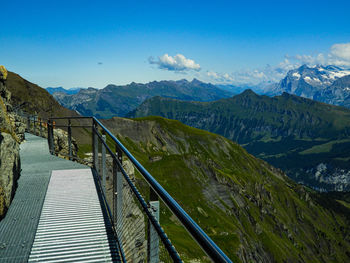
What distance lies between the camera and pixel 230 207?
325 feet

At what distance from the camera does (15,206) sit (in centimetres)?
716

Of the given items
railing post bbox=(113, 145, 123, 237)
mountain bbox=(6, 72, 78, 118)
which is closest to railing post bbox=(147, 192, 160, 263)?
railing post bbox=(113, 145, 123, 237)

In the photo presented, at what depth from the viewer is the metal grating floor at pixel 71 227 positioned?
5.09 meters

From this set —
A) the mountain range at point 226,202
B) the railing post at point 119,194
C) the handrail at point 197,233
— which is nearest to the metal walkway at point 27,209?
the railing post at point 119,194

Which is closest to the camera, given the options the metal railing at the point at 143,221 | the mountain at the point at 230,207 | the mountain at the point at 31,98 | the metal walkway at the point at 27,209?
the metal railing at the point at 143,221

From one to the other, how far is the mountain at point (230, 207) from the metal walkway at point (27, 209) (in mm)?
13006

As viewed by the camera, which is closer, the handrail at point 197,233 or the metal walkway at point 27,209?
the handrail at point 197,233

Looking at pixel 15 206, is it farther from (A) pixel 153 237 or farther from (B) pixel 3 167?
(A) pixel 153 237

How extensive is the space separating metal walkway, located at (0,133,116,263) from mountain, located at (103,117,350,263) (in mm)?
13006

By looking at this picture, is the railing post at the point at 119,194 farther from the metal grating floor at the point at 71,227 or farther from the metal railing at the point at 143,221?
the metal grating floor at the point at 71,227

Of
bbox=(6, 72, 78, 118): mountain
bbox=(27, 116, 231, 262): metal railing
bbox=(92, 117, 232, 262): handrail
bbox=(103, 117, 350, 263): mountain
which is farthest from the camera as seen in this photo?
bbox=(6, 72, 78, 118): mountain

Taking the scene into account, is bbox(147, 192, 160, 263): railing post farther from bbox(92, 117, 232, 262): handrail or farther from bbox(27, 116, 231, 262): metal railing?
bbox(92, 117, 232, 262): handrail

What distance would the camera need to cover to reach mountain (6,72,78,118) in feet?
504

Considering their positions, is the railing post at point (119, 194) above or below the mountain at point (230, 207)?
above
